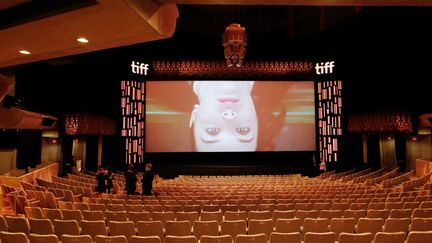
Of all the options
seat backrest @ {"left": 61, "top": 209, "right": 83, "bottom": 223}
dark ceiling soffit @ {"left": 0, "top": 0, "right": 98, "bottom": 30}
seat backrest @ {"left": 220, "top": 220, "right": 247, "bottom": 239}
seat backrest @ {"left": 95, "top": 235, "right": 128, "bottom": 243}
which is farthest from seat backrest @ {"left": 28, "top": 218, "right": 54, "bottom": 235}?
dark ceiling soffit @ {"left": 0, "top": 0, "right": 98, "bottom": 30}

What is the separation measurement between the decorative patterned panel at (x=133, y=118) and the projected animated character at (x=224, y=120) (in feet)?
11.0

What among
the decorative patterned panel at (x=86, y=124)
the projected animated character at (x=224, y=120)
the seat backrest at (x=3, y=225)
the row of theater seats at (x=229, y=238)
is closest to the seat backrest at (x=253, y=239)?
the row of theater seats at (x=229, y=238)

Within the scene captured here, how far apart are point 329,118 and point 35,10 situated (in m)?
20.2

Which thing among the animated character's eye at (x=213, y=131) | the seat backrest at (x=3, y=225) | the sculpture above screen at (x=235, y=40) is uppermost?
the sculpture above screen at (x=235, y=40)

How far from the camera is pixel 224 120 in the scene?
20.7 metres

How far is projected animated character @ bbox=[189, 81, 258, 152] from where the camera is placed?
20.8 meters

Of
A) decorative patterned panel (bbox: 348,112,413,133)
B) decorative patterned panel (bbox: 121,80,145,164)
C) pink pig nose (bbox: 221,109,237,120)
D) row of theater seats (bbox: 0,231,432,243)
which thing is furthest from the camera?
decorative patterned panel (bbox: 121,80,145,164)

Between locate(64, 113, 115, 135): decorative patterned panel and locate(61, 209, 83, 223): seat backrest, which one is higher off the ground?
locate(64, 113, 115, 135): decorative patterned panel

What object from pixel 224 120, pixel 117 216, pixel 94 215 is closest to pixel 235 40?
pixel 224 120

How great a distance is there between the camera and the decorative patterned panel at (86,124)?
17.3 metres

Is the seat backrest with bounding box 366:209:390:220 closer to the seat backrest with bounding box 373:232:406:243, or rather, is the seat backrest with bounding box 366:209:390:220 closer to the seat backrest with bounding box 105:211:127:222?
the seat backrest with bounding box 373:232:406:243

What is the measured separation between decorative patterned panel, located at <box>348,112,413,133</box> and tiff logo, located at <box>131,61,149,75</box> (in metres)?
13.2

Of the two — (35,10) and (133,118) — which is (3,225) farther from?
(133,118)

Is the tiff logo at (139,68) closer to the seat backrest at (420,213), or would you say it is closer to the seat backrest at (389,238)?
the seat backrest at (420,213)
